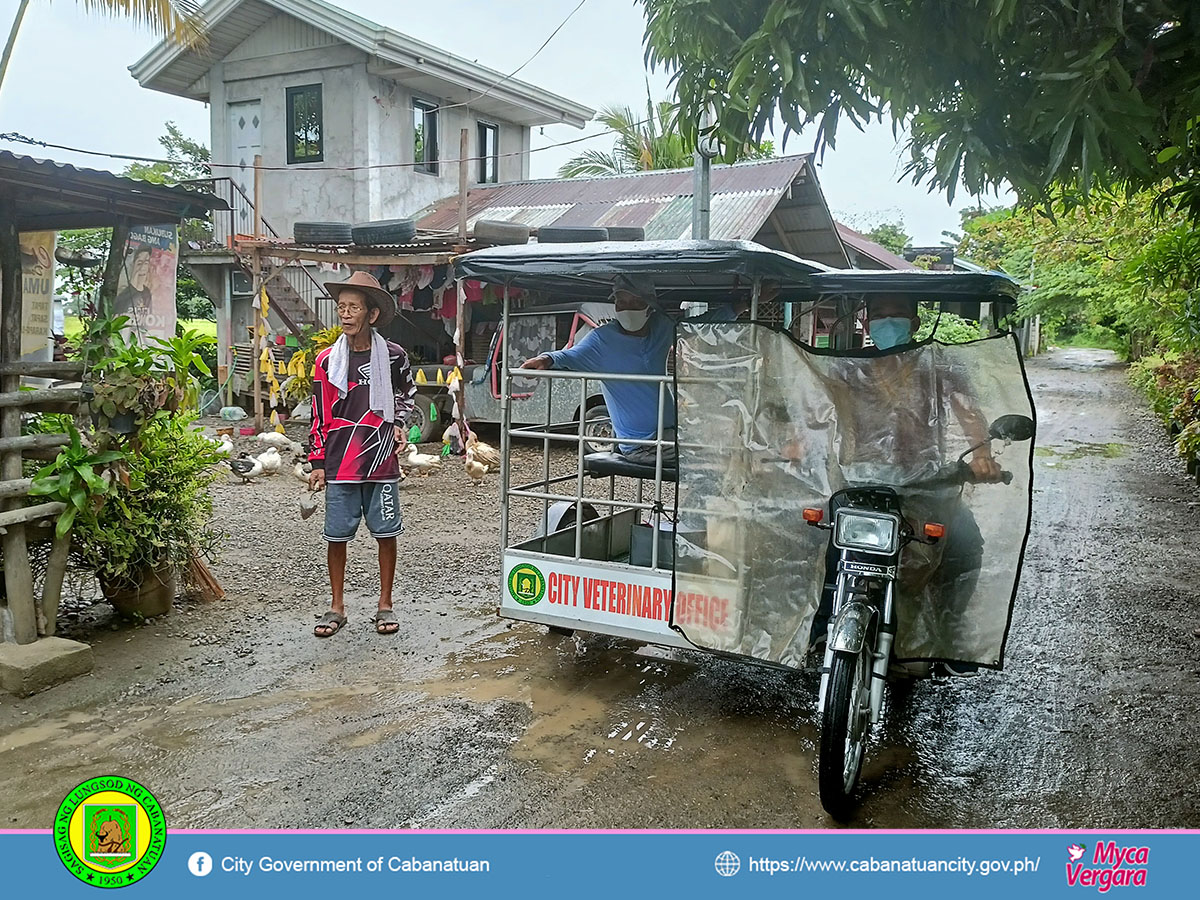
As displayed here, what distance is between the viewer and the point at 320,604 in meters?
5.79

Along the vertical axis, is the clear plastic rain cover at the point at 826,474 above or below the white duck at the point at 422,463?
above

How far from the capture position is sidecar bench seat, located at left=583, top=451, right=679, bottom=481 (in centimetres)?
445

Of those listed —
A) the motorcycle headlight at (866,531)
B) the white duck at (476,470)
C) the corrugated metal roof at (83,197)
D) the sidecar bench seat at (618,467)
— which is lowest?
the white duck at (476,470)

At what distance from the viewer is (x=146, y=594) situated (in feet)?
17.1

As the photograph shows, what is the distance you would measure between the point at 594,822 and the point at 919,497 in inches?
67.7

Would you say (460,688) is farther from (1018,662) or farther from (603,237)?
(603,237)

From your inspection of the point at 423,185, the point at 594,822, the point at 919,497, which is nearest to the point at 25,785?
the point at 594,822

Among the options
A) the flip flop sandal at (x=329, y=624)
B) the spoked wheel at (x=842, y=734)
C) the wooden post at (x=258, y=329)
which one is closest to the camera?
the spoked wheel at (x=842, y=734)

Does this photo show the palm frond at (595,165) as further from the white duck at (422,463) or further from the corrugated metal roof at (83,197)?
the corrugated metal roof at (83,197)

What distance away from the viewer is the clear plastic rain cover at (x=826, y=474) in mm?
3590

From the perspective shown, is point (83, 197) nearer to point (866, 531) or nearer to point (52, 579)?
point (52, 579)

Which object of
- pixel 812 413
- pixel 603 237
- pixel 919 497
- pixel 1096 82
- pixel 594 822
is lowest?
pixel 594 822
